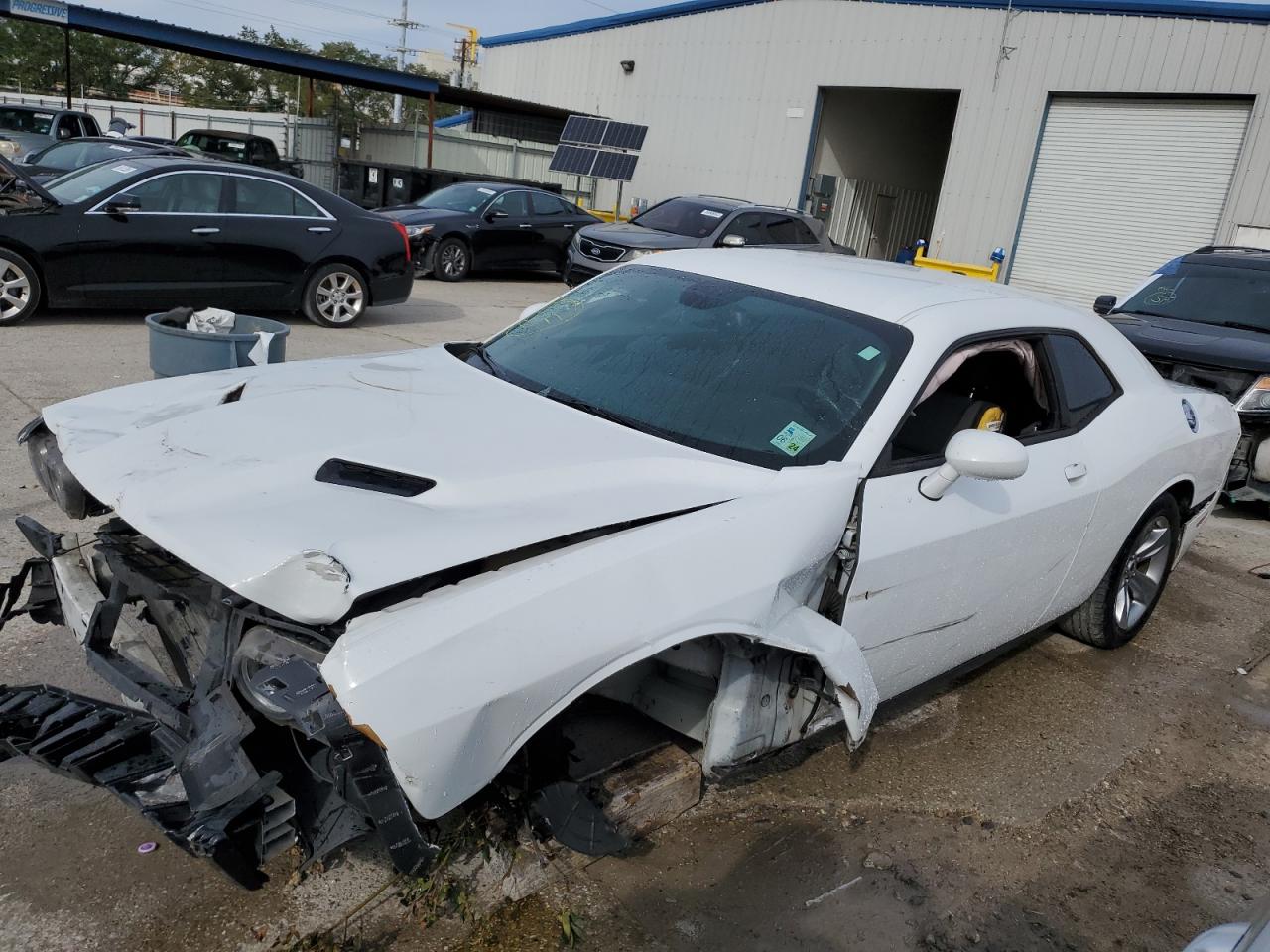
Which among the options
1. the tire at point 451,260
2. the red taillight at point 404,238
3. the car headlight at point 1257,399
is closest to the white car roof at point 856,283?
the car headlight at point 1257,399

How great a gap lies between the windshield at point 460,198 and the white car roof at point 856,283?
1151cm

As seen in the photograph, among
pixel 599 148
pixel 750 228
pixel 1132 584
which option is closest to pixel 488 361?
pixel 1132 584

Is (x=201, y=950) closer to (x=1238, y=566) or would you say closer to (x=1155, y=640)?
(x=1155, y=640)

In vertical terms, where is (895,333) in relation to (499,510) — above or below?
above

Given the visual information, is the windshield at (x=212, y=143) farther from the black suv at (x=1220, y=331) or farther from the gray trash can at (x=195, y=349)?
the black suv at (x=1220, y=331)

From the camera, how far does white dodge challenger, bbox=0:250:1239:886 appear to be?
2.26m

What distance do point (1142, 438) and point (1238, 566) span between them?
283 cm

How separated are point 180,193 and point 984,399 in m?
7.73

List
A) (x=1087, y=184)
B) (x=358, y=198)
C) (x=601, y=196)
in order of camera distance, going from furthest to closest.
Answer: (x=601, y=196) < (x=358, y=198) < (x=1087, y=184)

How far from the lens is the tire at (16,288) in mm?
8445

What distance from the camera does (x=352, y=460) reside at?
275 cm

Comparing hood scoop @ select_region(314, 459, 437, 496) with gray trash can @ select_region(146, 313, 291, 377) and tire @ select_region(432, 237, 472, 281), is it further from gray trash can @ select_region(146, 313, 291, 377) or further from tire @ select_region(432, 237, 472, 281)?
tire @ select_region(432, 237, 472, 281)

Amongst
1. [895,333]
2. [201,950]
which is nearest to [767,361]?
[895,333]

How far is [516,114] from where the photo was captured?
28594mm
